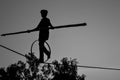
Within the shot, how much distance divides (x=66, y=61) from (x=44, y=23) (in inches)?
1417

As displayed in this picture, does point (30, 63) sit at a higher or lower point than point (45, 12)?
lower

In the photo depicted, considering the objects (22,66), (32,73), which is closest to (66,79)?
(32,73)

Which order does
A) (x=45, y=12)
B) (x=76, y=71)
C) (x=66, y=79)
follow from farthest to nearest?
1. (x=76, y=71)
2. (x=66, y=79)
3. (x=45, y=12)

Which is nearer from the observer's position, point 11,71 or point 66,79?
point 66,79

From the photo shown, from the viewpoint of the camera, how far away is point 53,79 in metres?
40.2

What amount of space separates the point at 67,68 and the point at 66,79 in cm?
312

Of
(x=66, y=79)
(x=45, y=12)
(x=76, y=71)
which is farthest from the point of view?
(x=76, y=71)

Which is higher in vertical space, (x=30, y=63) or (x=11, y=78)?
(x=30, y=63)

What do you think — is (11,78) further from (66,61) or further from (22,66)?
(66,61)

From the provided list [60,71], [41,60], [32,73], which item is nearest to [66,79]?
[60,71]

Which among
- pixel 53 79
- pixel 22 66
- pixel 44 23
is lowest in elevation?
pixel 53 79

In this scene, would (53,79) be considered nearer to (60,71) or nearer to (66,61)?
(60,71)

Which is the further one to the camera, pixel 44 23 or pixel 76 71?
pixel 76 71

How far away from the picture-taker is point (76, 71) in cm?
4197
